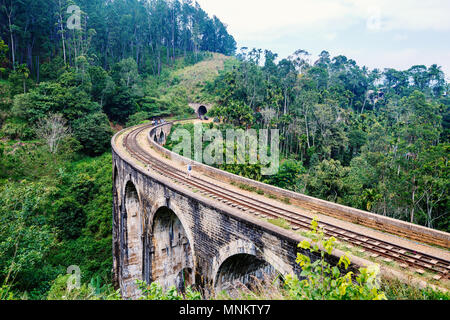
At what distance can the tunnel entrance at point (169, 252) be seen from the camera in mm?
13000

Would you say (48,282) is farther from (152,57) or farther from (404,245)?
(152,57)

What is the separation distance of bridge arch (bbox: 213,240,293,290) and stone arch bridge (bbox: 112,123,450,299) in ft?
0.09

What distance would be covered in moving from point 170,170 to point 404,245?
12081mm

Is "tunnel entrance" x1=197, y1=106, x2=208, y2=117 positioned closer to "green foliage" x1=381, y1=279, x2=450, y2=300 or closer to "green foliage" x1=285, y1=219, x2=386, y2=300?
"green foliage" x1=381, y1=279, x2=450, y2=300

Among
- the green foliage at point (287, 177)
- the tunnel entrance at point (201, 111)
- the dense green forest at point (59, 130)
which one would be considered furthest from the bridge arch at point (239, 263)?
the tunnel entrance at point (201, 111)

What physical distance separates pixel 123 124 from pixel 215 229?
36.7 metres

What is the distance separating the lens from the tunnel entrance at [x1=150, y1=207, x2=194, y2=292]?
13.0 metres

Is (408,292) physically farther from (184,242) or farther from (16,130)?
(16,130)

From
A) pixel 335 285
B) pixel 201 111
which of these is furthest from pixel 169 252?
pixel 201 111

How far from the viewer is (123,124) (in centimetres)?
4103

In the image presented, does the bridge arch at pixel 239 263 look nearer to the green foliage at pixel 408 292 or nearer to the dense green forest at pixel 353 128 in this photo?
the green foliage at pixel 408 292
